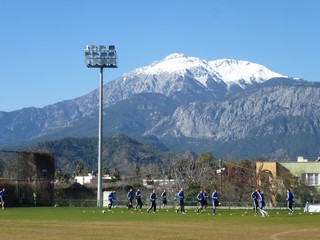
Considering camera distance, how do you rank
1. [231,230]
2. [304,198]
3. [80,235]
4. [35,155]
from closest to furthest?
[80,235], [231,230], [35,155], [304,198]

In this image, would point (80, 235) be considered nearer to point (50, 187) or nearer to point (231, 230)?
point (231, 230)

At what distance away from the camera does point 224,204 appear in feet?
250

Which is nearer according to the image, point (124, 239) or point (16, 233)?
point (124, 239)

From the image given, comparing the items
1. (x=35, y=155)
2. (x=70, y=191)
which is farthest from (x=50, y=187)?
(x=70, y=191)

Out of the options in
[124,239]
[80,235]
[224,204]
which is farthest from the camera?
[224,204]

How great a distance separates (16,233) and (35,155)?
159ft

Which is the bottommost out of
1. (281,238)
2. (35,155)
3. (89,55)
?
(281,238)

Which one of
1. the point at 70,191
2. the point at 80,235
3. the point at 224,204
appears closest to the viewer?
the point at 80,235

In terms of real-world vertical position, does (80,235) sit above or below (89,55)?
below

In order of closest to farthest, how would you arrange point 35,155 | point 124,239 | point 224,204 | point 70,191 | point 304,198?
point 124,239 < point 224,204 < point 35,155 < point 304,198 < point 70,191

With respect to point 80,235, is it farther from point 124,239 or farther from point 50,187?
point 50,187

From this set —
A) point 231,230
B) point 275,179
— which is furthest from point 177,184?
point 231,230

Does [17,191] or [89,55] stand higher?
[89,55]

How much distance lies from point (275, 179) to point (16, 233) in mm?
59076
